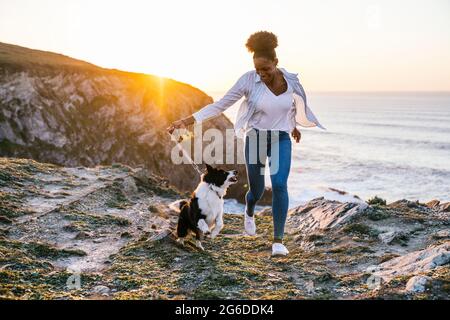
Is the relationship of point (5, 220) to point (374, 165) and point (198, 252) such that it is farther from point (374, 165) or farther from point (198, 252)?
point (374, 165)

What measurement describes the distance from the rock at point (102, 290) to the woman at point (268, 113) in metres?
2.38

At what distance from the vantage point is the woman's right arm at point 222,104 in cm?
649

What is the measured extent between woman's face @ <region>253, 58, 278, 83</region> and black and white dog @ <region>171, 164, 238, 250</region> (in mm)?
1616

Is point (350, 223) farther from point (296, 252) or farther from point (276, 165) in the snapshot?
point (276, 165)

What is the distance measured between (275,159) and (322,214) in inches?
124

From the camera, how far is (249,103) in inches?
256

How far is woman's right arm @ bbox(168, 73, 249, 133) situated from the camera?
649cm

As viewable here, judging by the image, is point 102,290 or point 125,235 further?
point 125,235

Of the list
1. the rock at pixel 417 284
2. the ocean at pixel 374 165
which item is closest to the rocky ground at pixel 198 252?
the rock at pixel 417 284

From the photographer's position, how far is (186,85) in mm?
46844

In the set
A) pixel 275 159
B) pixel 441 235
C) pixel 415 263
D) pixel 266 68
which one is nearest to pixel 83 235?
pixel 275 159

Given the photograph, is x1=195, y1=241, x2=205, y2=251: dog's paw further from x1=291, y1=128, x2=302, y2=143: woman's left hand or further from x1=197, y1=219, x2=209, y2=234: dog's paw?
x1=291, y1=128, x2=302, y2=143: woman's left hand
